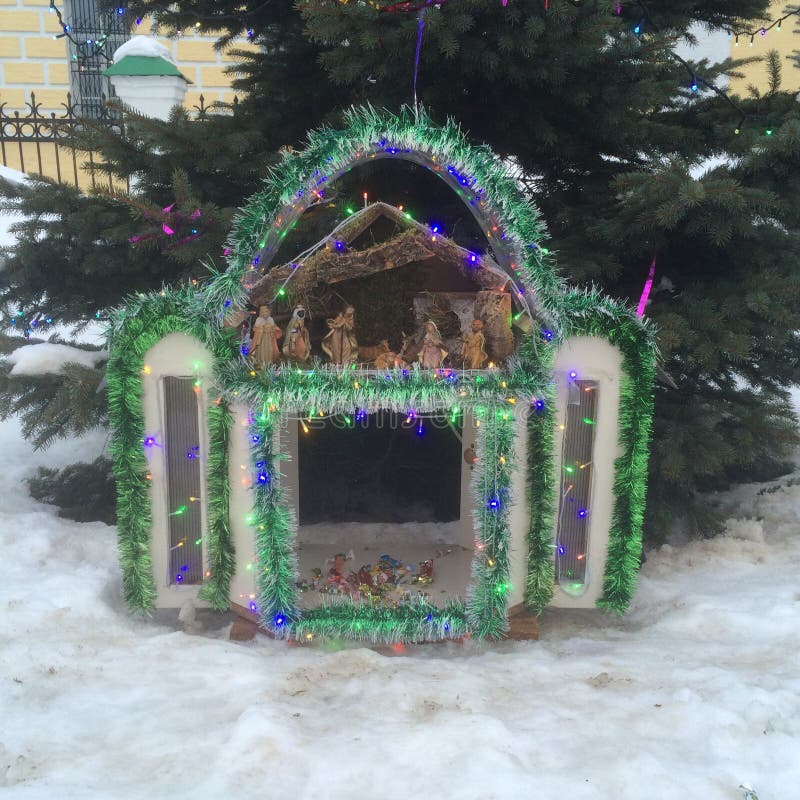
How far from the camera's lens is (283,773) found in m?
2.51

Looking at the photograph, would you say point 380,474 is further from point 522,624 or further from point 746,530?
point 746,530

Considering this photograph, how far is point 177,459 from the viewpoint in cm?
365

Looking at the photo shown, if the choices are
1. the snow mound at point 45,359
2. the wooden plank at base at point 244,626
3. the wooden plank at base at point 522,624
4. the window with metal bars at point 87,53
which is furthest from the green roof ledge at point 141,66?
the wooden plank at base at point 522,624

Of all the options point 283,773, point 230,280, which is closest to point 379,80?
point 230,280

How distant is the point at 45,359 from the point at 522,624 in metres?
3.56

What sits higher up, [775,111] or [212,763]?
[775,111]

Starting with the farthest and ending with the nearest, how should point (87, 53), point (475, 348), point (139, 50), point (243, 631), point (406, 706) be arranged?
1. point (87, 53)
2. point (139, 50)
3. point (243, 631)
4. point (475, 348)
5. point (406, 706)

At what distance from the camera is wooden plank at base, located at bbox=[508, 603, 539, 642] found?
374 centimetres

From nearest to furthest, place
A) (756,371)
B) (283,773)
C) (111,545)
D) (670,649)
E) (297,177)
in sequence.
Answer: (283,773)
(297,177)
(670,649)
(111,545)
(756,371)

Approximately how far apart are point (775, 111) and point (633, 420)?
9.46 feet

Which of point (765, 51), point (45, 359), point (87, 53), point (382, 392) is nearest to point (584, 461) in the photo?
point (382, 392)

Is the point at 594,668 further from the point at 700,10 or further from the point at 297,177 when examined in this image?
the point at 700,10

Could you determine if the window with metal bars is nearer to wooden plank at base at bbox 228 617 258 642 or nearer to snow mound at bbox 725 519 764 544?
wooden plank at base at bbox 228 617 258 642

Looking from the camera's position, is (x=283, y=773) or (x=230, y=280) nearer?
(x=283, y=773)
